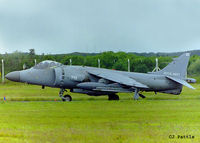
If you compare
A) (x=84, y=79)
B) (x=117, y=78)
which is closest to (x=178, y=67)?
(x=117, y=78)

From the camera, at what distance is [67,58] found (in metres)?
38.5

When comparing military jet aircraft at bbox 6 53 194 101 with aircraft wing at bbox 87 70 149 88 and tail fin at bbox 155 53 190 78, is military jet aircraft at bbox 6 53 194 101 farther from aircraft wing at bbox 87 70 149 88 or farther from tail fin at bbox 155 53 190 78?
tail fin at bbox 155 53 190 78

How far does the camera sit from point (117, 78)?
2345 cm

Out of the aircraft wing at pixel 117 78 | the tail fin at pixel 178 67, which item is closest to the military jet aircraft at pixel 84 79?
the aircraft wing at pixel 117 78

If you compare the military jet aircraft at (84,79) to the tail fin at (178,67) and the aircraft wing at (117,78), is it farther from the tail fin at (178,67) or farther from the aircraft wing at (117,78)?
the tail fin at (178,67)

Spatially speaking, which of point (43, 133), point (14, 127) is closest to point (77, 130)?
point (43, 133)

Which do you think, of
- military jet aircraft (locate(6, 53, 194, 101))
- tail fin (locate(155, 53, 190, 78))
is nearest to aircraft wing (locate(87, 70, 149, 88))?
military jet aircraft (locate(6, 53, 194, 101))

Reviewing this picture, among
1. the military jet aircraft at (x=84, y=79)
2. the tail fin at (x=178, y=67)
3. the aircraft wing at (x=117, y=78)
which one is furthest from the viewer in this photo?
the tail fin at (x=178, y=67)

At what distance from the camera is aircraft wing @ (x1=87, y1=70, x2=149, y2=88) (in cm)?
2295

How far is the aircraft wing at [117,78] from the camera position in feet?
75.3

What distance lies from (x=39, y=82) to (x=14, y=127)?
12.6 m

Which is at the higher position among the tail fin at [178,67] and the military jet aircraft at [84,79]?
the tail fin at [178,67]

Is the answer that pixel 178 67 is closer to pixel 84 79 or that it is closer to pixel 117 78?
pixel 117 78

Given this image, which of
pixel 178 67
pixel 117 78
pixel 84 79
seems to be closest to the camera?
pixel 117 78
